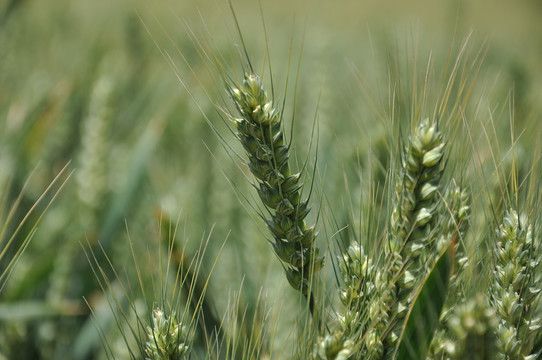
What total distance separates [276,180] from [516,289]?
0.53 ft

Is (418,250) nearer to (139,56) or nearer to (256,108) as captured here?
(256,108)

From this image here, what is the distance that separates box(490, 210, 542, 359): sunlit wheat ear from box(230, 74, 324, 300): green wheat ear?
0.11 metres

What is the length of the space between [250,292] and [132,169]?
10.3 inches

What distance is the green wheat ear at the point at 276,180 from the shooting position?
1.07ft

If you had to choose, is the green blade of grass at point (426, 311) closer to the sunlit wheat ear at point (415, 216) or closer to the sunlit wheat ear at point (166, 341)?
the sunlit wheat ear at point (415, 216)

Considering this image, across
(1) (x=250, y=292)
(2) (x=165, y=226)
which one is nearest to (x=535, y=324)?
(2) (x=165, y=226)

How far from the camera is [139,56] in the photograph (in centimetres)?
151

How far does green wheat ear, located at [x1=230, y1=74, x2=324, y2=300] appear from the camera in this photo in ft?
1.07

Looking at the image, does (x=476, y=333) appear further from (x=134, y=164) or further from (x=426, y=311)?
(x=134, y=164)

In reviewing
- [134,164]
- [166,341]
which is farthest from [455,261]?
[134,164]

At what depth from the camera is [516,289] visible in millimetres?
313

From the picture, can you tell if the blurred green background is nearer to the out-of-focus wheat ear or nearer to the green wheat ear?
the green wheat ear

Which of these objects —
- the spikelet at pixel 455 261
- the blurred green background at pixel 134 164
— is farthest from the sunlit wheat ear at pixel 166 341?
the spikelet at pixel 455 261

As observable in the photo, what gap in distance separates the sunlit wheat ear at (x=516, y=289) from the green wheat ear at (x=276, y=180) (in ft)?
0.37
